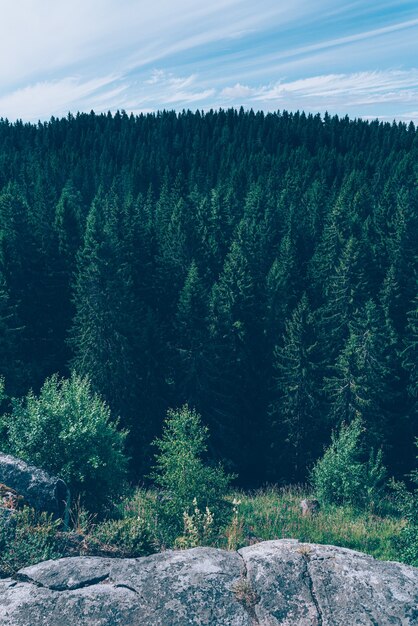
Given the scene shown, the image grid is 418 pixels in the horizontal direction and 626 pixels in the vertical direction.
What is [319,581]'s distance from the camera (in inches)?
325

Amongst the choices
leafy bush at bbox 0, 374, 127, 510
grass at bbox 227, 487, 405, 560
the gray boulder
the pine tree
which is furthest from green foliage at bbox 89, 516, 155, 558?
the pine tree

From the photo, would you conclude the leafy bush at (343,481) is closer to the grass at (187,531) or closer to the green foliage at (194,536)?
the grass at (187,531)

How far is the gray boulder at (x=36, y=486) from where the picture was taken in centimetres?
1183

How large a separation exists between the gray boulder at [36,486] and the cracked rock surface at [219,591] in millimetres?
3090

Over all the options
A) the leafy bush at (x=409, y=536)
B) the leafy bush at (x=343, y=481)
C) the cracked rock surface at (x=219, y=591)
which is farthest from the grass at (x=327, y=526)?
the cracked rock surface at (x=219, y=591)

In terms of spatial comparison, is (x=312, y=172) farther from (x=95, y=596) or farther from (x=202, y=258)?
(x=95, y=596)

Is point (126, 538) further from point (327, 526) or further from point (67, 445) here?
point (327, 526)

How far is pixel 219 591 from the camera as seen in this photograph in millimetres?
8117

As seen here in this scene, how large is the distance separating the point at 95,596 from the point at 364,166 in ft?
409

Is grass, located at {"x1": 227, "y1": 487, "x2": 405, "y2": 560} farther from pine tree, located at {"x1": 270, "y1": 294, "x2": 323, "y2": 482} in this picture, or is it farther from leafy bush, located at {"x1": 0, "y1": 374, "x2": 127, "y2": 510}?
pine tree, located at {"x1": 270, "y1": 294, "x2": 323, "y2": 482}

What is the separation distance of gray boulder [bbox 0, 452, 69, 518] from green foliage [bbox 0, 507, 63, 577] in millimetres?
952

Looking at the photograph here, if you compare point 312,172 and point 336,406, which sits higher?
point 312,172

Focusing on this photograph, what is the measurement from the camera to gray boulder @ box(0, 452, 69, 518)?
1183 cm

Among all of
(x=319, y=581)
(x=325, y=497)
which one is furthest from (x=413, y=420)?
(x=319, y=581)
